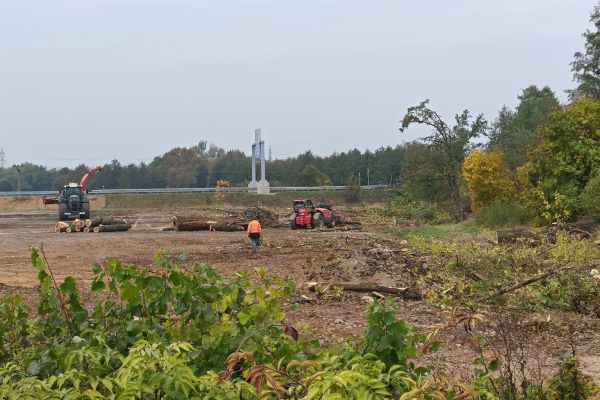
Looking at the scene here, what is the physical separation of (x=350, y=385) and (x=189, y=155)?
130712 mm

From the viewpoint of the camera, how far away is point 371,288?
14.0m

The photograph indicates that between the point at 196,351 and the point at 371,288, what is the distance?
9740mm

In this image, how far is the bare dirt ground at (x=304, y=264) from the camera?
1033 cm

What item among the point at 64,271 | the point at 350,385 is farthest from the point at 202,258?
the point at 350,385

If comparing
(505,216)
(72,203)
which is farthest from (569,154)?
(72,203)

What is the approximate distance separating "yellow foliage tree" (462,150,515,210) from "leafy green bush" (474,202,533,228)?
2817 mm

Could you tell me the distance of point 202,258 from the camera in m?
22.0

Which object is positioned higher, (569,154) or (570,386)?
(569,154)

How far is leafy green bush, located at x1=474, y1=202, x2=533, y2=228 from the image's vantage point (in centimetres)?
3294

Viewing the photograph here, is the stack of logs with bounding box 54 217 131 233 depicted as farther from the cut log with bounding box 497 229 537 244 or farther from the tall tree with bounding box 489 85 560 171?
the tall tree with bounding box 489 85 560 171

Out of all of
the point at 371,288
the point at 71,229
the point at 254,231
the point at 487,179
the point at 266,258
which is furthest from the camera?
the point at 487,179

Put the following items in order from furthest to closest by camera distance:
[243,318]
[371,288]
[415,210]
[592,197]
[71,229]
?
[415,210] → [71,229] → [592,197] → [371,288] → [243,318]

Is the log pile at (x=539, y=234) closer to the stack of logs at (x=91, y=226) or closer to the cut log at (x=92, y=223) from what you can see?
the stack of logs at (x=91, y=226)

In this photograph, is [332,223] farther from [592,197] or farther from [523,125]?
[523,125]
